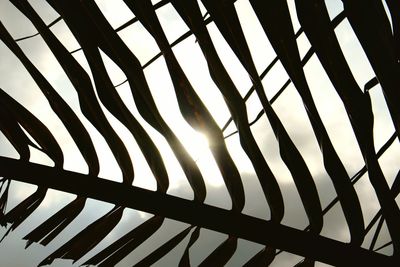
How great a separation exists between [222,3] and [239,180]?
42cm

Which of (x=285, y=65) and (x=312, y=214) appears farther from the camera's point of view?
(x=312, y=214)

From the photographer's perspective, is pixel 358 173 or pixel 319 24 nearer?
pixel 319 24

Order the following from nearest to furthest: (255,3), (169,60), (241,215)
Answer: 1. (255,3)
2. (169,60)
3. (241,215)

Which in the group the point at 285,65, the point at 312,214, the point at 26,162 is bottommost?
the point at 26,162

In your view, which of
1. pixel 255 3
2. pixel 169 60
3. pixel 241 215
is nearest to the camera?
pixel 255 3

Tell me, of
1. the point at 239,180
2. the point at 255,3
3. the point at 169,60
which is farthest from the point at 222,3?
the point at 239,180

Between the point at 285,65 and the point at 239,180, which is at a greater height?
the point at 285,65

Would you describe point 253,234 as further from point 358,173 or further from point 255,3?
point 255,3

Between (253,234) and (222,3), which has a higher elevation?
(222,3)

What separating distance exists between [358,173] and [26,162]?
76cm

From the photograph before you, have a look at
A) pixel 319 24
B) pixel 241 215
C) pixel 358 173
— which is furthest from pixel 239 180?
pixel 319 24

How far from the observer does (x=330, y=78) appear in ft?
2.86

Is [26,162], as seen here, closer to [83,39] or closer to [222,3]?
[83,39]

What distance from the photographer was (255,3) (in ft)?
2.54
